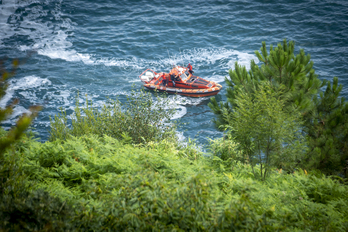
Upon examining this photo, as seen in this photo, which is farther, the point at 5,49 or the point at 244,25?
the point at 244,25

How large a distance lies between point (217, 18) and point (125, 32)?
11349 millimetres

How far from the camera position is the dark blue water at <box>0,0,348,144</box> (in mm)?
21984

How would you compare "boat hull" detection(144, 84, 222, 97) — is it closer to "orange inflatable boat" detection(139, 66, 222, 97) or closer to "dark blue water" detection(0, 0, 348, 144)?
"orange inflatable boat" detection(139, 66, 222, 97)

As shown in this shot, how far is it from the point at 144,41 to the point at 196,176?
27.8m

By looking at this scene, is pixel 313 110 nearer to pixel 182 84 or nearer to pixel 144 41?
pixel 182 84

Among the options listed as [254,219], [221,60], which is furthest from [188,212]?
[221,60]

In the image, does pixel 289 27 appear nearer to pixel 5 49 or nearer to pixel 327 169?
pixel 327 169

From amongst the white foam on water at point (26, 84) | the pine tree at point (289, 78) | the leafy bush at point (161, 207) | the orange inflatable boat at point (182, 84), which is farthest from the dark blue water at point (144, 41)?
the leafy bush at point (161, 207)

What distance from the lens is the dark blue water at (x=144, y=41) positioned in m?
22.0

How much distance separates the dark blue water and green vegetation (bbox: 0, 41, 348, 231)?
9.72 m

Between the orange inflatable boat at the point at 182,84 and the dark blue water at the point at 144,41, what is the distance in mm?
840

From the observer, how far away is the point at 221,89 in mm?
23078

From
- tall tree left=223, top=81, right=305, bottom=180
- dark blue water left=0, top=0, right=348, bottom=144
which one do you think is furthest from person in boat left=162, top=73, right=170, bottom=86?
tall tree left=223, top=81, right=305, bottom=180

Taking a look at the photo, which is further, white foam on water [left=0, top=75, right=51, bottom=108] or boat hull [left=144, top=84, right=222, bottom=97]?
white foam on water [left=0, top=75, right=51, bottom=108]
